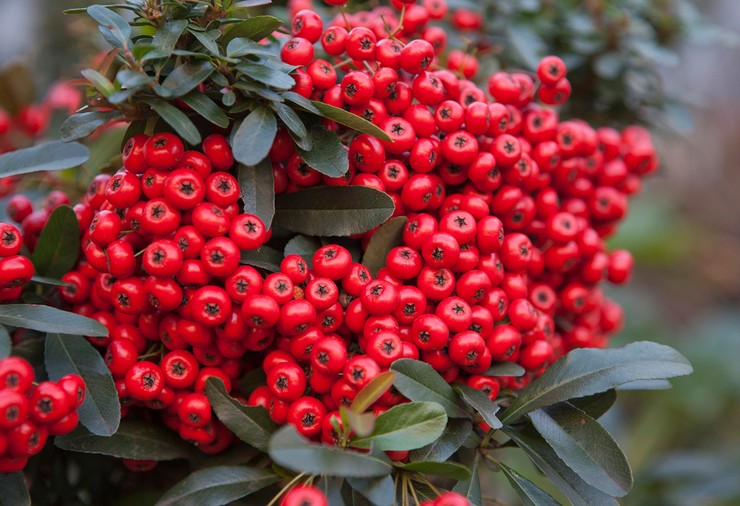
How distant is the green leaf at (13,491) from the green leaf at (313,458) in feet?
1.43

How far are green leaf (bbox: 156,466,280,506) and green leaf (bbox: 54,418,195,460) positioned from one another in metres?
0.10

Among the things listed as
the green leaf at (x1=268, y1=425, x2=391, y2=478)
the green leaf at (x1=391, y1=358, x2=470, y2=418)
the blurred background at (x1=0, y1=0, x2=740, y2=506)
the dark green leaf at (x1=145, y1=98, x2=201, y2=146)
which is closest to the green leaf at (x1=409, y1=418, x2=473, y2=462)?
the green leaf at (x1=391, y1=358, x2=470, y2=418)

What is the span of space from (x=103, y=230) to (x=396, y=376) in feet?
1.65

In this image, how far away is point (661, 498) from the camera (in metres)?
2.27

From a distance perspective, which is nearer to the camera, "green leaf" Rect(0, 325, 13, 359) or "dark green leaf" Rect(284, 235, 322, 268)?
"green leaf" Rect(0, 325, 13, 359)

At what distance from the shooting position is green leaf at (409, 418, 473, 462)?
993 mm

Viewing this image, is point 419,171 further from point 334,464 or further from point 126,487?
point 126,487

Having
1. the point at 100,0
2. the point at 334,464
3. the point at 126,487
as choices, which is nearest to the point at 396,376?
the point at 334,464

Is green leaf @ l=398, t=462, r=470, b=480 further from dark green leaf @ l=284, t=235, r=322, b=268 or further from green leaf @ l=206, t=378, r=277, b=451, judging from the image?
dark green leaf @ l=284, t=235, r=322, b=268

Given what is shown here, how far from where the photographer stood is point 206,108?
3.19 ft

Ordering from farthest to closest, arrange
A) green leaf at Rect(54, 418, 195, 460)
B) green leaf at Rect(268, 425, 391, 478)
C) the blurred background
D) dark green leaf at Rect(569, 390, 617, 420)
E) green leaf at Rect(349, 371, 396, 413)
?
the blurred background, dark green leaf at Rect(569, 390, 617, 420), green leaf at Rect(54, 418, 195, 460), green leaf at Rect(349, 371, 396, 413), green leaf at Rect(268, 425, 391, 478)

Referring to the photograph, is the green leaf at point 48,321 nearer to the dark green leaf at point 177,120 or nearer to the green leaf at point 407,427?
the dark green leaf at point 177,120

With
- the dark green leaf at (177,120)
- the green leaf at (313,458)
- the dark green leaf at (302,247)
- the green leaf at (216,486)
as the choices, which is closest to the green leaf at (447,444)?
the green leaf at (313,458)

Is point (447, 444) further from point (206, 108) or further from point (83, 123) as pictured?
point (83, 123)
